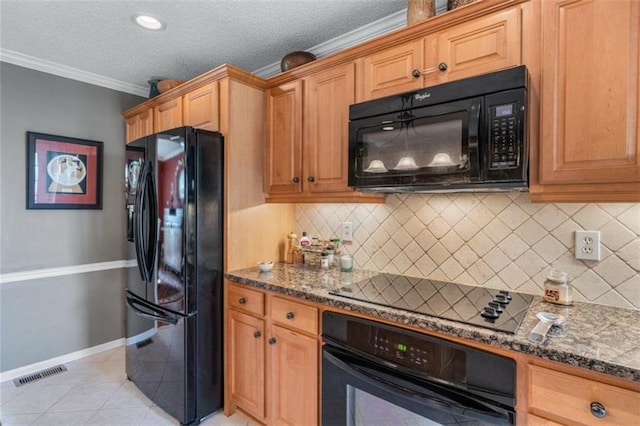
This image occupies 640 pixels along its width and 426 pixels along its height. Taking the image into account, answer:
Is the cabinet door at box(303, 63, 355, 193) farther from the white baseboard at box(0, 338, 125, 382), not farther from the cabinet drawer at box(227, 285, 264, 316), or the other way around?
the white baseboard at box(0, 338, 125, 382)

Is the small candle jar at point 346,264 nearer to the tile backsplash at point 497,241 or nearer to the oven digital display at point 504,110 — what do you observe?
the tile backsplash at point 497,241

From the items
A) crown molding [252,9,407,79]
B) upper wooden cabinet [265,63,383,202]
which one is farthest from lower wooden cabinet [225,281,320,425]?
crown molding [252,9,407,79]

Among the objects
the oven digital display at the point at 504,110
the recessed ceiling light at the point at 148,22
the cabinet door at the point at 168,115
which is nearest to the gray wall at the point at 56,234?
the cabinet door at the point at 168,115

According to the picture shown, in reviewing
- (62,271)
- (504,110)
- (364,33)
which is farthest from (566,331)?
(62,271)

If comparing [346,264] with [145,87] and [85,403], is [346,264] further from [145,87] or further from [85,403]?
[145,87]

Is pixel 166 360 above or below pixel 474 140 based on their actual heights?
below

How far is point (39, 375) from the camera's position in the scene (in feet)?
8.37

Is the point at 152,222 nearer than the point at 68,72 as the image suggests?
Yes

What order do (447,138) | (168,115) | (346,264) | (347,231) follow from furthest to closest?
(168,115) < (347,231) < (346,264) < (447,138)

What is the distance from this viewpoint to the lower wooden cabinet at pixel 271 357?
5.35 ft

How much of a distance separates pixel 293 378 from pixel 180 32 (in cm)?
220

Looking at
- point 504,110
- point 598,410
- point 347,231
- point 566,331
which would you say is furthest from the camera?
point 347,231

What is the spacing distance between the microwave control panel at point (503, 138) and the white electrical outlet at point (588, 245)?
53 cm

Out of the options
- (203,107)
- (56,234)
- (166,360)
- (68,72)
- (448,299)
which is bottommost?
(166,360)
